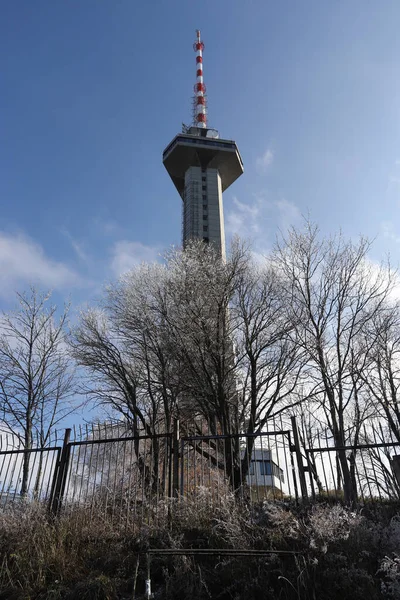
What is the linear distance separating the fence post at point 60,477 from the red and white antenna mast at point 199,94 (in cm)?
7270

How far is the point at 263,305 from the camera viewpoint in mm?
15836

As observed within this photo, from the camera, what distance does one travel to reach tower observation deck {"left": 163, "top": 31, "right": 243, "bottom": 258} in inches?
2625

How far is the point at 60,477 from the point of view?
326 inches

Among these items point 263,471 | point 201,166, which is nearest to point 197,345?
point 263,471

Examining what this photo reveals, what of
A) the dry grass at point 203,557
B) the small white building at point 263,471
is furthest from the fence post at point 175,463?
the small white building at point 263,471

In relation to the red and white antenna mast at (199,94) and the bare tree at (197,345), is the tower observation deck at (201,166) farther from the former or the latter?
the bare tree at (197,345)

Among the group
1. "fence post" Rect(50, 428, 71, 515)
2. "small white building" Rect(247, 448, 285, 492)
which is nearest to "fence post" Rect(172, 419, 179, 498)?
"small white building" Rect(247, 448, 285, 492)

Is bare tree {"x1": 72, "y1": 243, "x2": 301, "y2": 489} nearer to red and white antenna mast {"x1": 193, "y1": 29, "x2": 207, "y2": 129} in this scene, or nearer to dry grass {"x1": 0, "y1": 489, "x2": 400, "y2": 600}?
dry grass {"x1": 0, "y1": 489, "x2": 400, "y2": 600}

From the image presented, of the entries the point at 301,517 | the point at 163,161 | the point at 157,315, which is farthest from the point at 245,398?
the point at 163,161

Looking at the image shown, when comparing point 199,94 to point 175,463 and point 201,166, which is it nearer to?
point 201,166

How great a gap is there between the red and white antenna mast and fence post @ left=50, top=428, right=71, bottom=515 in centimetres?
7270

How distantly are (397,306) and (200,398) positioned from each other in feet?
28.3

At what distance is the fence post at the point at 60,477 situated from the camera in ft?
26.0

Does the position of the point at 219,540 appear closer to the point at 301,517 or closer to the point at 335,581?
the point at 301,517
